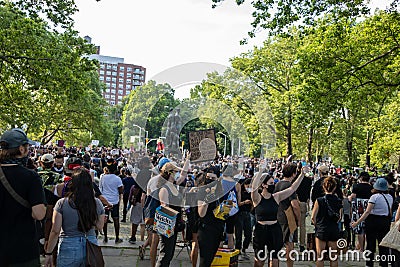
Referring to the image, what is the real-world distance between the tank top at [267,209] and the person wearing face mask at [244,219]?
2.21 m

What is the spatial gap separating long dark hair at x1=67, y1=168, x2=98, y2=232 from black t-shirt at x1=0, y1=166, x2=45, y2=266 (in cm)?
59

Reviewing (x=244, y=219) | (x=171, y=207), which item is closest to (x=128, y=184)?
(x=244, y=219)

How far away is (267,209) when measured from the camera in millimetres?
6133

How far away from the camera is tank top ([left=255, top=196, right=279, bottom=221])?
241 inches

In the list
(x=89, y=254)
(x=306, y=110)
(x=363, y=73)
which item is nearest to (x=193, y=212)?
(x=89, y=254)

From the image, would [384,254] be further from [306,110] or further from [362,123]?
[362,123]

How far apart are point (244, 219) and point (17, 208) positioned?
5.76m

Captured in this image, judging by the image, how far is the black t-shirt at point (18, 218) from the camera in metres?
3.60

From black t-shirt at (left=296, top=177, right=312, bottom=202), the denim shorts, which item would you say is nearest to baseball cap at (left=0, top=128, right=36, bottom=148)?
the denim shorts

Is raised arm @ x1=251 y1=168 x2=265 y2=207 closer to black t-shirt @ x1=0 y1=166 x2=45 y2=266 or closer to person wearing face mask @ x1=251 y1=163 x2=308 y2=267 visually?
person wearing face mask @ x1=251 y1=163 x2=308 y2=267

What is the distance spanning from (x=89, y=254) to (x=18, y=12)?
11.4 meters

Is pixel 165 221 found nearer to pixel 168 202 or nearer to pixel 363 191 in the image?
pixel 168 202

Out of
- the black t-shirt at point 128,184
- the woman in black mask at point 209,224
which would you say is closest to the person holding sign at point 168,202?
the woman in black mask at point 209,224

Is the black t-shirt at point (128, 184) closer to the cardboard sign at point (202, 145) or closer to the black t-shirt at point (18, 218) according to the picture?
the cardboard sign at point (202, 145)
